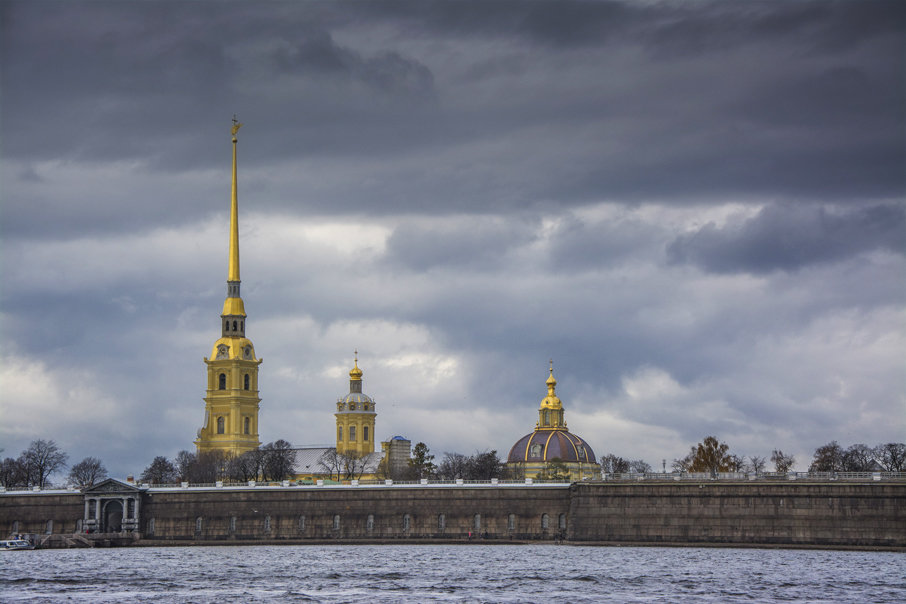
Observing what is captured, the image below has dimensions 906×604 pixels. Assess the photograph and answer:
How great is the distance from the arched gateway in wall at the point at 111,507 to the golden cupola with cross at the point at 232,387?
71.9m

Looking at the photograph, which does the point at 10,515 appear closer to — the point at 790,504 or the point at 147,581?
the point at 147,581

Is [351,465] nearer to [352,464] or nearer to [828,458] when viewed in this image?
[352,464]

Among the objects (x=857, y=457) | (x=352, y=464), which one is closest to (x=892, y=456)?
(x=857, y=457)

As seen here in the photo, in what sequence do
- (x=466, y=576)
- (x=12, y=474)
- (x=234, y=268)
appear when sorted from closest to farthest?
(x=466, y=576) < (x=12, y=474) < (x=234, y=268)

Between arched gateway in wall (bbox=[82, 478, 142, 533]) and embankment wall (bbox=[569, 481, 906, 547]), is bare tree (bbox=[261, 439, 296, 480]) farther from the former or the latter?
embankment wall (bbox=[569, 481, 906, 547])

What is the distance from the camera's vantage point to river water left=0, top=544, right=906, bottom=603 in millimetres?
61969

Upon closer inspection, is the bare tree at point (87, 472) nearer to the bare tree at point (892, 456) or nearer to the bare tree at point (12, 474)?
the bare tree at point (12, 474)

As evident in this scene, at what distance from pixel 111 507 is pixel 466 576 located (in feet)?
172

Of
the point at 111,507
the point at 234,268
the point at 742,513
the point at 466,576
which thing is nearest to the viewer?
the point at 466,576

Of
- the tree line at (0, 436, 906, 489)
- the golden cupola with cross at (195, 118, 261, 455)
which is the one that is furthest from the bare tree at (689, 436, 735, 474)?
the golden cupola with cross at (195, 118, 261, 455)

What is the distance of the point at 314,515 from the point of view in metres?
111

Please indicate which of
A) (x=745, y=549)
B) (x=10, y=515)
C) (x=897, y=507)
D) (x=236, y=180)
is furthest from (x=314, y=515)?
(x=236, y=180)

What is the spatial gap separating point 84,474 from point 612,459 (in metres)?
65.3

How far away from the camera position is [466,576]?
72000 millimetres
